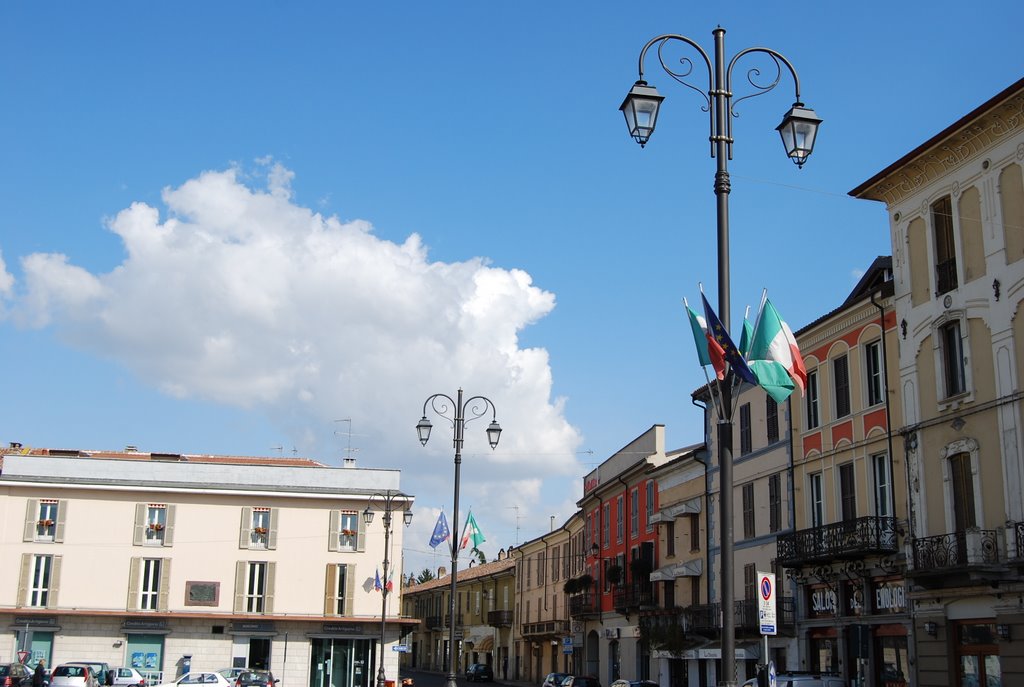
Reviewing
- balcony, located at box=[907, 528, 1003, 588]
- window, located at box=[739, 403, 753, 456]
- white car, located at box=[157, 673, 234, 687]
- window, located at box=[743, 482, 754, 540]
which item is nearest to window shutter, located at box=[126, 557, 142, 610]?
white car, located at box=[157, 673, 234, 687]

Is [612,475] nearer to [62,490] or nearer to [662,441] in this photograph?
[662,441]

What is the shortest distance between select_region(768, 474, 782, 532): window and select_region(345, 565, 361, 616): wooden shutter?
2310 cm

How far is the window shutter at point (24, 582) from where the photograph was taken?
1966 inches

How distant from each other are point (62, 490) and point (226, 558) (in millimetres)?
8246

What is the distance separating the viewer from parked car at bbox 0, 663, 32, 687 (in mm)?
38250

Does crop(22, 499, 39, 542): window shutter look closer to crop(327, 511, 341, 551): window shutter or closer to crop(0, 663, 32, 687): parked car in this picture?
crop(0, 663, 32, 687): parked car

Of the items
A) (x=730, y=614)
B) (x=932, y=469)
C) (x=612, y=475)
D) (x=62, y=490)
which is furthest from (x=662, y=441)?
(x=730, y=614)

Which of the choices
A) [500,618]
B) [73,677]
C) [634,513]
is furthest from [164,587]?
[500,618]

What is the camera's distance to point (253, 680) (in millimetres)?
40156

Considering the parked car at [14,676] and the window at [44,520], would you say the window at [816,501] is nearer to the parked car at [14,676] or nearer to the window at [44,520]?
the parked car at [14,676]

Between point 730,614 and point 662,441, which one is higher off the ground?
point 662,441

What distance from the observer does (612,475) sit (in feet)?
189

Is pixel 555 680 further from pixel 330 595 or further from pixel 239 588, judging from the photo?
pixel 239 588

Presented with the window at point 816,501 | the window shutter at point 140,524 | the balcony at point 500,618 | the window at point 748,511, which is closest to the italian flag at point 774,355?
the window at point 816,501
